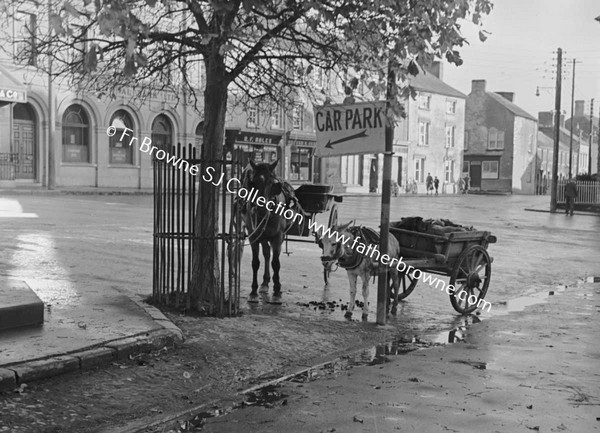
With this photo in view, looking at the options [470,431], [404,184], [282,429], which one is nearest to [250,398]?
[282,429]

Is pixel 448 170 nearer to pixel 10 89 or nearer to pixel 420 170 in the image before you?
pixel 420 170

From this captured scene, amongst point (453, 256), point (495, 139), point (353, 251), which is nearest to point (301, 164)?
point (495, 139)

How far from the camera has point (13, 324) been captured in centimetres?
680

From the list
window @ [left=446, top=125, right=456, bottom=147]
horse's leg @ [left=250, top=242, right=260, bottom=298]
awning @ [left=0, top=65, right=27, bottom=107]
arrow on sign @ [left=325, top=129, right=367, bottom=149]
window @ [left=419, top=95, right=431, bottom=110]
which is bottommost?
horse's leg @ [left=250, top=242, right=260, bottom=298]

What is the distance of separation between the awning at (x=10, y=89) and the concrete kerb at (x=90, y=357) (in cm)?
2641

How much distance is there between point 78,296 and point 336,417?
471 centimetres

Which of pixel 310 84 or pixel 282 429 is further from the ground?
pixel 310 84

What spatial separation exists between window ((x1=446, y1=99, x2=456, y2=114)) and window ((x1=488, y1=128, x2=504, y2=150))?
9678 millimetres

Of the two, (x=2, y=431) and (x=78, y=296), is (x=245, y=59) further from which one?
(x=2, y=431)

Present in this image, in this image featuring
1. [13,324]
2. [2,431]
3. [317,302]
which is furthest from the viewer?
[317,302]

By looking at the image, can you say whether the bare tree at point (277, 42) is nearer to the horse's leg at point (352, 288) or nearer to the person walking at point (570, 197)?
the horse's leg at point (352, 288)

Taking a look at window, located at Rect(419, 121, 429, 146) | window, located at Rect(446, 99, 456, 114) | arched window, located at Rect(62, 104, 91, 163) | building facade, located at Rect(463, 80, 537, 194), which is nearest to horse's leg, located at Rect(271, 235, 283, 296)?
arched window, located at Rect(62, 104, 91, 163)

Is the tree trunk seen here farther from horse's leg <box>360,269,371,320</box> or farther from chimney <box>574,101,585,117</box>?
chimney <box>574,101,585,117</box>

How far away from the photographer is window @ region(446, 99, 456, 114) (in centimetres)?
6925
